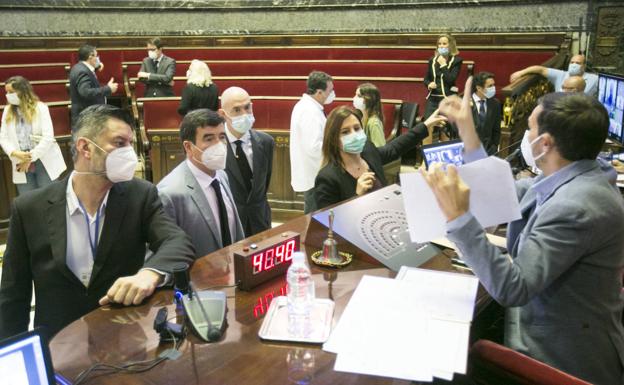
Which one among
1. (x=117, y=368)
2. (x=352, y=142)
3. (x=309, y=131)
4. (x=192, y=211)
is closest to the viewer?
(x=117, y=368)

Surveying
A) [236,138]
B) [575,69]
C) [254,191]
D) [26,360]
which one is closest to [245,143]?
[236,138]

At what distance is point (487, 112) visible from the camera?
5008mm

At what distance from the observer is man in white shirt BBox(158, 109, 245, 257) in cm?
223

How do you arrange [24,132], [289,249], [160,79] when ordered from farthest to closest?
[160,79] → [24,132] → [289,249]

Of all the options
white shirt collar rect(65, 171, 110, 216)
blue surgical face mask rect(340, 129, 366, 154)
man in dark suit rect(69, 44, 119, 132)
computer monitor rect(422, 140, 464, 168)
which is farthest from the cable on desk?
man in dark suit rect(69, 44, 119, 132)

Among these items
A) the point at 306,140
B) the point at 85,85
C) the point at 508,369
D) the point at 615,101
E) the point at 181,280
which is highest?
the point at 85,85

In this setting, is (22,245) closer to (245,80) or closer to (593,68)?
(245,80)

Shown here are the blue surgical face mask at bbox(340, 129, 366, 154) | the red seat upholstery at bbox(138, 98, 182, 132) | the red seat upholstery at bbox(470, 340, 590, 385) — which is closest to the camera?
the red seat upholstery at bbox(470, 340, 590, 385)

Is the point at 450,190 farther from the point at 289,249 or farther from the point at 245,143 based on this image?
the point at 245,143

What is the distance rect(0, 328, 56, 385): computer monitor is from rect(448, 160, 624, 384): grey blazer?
99 centimetres

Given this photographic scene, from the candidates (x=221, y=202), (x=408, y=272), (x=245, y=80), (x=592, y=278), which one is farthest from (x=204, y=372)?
(x=245, y=80)

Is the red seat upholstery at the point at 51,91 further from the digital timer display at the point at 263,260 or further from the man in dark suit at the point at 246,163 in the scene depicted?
the digital timer display at the point at 263,260

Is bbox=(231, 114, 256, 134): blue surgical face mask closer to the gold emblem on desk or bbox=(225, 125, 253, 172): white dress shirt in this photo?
bbox=(225, 125, 253, 172): white dress shirt

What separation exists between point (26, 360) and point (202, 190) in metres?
1.31
